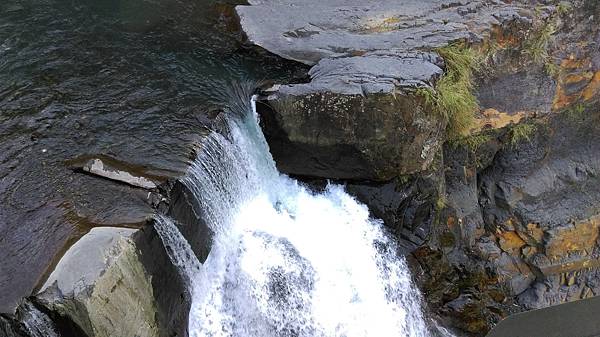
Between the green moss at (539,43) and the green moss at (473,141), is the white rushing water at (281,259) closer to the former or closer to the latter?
the green moss at (473,141)

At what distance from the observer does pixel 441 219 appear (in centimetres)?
579

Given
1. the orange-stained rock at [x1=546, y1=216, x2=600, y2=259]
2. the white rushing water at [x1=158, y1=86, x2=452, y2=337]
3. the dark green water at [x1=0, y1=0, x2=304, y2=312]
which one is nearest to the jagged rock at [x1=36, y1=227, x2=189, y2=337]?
the dark green water at [x1=0, y1=0, x2=304, y2=312]

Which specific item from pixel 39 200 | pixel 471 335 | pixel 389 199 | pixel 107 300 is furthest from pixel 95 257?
pixel 471 335

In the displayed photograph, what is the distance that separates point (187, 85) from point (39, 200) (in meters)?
1.89

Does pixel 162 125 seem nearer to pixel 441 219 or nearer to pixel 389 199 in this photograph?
pixel 389 199

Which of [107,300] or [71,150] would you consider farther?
[71,150]

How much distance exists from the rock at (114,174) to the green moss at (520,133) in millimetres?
3939

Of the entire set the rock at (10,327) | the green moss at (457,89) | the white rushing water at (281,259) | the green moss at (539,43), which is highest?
the green moss at (539,43)

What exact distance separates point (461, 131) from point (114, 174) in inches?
133

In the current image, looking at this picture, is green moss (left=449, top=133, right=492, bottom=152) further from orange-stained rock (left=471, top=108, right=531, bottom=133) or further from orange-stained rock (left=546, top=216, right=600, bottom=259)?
orange-stained rock (left=546, top=216, right=600, bottom=259)

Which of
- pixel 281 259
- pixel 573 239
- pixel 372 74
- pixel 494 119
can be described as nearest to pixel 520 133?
pixel 494 119

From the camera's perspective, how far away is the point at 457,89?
5410 mm

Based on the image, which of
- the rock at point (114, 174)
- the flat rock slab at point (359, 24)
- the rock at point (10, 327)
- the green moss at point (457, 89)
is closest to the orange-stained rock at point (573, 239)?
the green moss at point (457, 89)

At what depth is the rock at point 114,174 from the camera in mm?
4290
